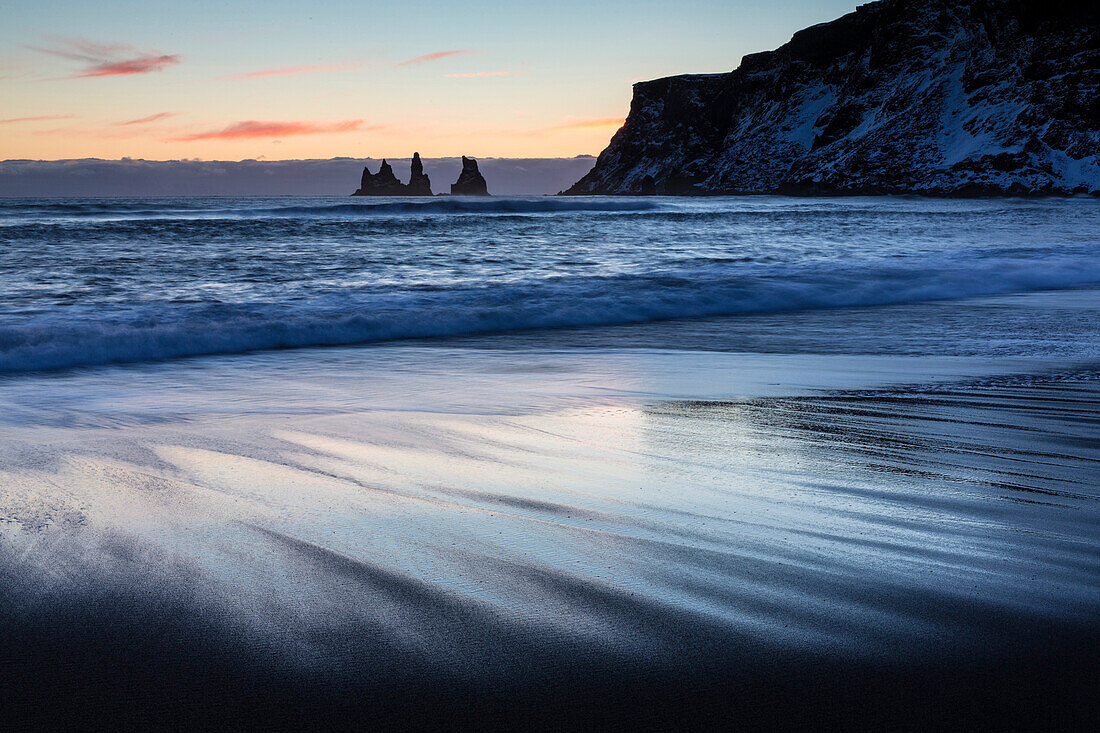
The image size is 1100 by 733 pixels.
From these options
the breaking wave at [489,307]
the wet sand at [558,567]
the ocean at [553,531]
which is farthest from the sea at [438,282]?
the wet sand at [558,567]

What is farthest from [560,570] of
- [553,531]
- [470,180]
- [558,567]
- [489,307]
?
[470,180]

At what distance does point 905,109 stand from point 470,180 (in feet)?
300

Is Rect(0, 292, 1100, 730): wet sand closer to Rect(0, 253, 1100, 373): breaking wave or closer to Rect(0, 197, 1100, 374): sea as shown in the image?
Rect(0, 253, 1100, 373): breaking wave

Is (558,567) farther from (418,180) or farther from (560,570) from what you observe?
(418,180)

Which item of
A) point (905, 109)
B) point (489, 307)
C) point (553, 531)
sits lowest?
point (489, 307)

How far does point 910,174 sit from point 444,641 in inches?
4004

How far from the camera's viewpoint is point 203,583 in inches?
67.5

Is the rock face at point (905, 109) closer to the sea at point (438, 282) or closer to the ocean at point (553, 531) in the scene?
the sea at point (438, 282)

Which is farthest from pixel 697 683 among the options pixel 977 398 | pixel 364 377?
pixel 364 377

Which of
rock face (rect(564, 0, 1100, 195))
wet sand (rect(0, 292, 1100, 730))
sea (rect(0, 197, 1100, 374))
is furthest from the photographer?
rock face (rect(564, 0, 1100, 195))

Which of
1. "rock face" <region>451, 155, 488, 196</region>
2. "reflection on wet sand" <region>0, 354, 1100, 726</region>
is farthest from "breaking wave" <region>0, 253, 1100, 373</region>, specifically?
"rock face" <region>451, 155, 488, 196</region>

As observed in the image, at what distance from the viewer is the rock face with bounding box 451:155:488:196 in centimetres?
17150

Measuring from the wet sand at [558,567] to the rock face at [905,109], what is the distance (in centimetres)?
8522

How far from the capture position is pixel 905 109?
346ft
